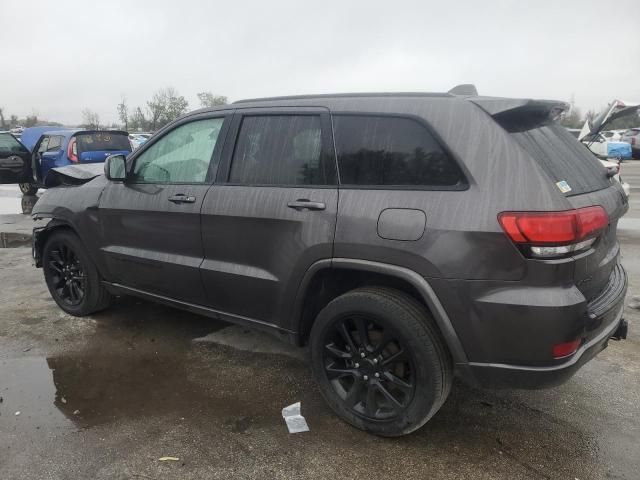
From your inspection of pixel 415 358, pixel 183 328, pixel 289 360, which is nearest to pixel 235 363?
pixel 289 360

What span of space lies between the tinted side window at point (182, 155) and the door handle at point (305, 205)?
846mm

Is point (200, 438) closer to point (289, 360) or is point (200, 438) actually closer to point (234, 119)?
point (289, 360)

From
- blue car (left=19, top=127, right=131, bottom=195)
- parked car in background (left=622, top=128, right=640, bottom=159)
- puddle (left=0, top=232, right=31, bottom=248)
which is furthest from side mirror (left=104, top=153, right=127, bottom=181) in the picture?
parked car in background (left=622, top=128, right=640, bottom=159)

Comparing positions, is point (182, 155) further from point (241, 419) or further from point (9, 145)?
point (9, 145)

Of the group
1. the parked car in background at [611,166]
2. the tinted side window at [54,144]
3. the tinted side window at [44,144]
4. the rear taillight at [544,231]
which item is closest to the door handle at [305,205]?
the rear taillight at [544,231]

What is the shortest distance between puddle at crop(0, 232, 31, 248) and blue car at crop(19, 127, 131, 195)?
3.35 metres

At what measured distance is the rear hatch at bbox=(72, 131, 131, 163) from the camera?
11.3m

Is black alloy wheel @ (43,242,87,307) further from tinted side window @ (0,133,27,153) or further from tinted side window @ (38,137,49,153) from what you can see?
tinted side window @ (38,137,49,153)

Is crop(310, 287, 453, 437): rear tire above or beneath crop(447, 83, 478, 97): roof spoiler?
beneath

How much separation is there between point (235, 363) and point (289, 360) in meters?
0.39

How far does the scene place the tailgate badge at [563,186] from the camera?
2295mm

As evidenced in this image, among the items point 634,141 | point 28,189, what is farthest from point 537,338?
point 634,141

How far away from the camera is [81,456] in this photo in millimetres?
2568

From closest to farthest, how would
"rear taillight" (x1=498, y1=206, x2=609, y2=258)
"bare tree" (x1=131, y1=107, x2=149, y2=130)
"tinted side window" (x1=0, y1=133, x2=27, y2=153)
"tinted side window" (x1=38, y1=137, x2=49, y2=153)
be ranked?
"rear taillight" (x1=498, y1=206, x2=609, y2=258) < "tinted side window" (x1=0, y1=133, x2=27, y2=153) < "tinted side window" (x1=38, y1=137, x2=49, y2=153) < "bare tree" (x1=131, y1=107, x2=149, y2=130)
